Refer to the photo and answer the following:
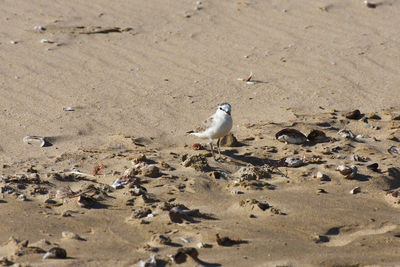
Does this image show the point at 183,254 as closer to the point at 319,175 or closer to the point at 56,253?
the point at 56,253

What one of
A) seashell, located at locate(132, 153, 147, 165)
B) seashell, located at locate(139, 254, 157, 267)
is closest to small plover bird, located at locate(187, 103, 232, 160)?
seashell, located at locate(132, 153, 147, 165)

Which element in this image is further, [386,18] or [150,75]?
[386,18]

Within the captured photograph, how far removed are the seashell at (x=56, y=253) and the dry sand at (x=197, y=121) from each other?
2.4 inches

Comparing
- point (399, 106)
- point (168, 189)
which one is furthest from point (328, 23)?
point (168, 189)

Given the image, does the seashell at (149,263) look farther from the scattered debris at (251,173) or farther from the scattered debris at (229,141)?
the scattered debris at (229,141)

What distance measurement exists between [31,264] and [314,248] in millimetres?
1993

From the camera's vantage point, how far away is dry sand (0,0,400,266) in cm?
470

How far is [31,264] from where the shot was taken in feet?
13.6

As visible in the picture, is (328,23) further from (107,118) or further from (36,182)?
(36,182)

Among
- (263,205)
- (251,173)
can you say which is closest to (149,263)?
(263,205)

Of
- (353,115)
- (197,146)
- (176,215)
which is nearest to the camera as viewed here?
(176,215)

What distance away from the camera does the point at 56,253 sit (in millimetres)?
4246

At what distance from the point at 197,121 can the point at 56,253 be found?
12.0 ft

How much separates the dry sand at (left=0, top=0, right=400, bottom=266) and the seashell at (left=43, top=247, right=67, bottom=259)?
60 millimetres
